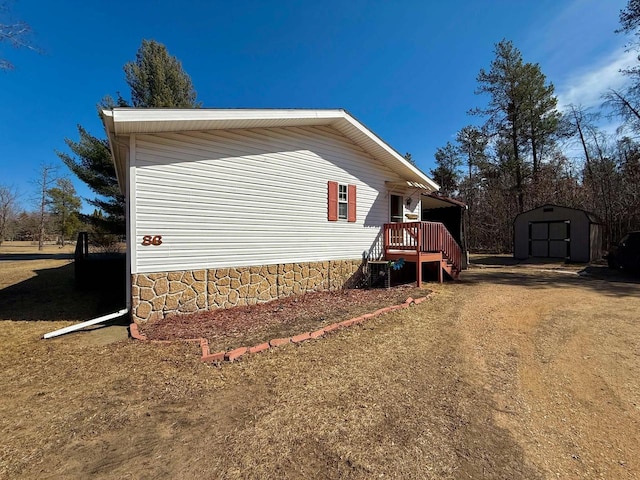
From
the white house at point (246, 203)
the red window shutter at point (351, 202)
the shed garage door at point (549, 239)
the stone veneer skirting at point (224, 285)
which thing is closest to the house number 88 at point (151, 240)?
the white house at point (246, 203)

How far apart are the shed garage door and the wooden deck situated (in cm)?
966

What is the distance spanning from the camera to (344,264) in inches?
365

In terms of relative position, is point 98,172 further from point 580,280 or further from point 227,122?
point 580,280

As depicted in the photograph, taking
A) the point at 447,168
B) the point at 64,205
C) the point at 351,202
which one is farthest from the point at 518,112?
the point at 64,205

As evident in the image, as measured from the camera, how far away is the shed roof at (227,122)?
17.8 feet

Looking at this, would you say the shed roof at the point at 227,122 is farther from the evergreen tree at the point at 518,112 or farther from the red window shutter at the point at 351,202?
the evergreen tree at the point at 518,112

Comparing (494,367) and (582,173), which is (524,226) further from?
(494,367)

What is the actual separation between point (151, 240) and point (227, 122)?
2.88 metres

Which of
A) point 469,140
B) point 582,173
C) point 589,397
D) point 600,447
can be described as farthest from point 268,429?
point 469,140

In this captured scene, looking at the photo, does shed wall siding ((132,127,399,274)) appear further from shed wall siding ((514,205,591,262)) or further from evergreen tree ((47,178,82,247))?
evergreen tree ((47,178,82,247))

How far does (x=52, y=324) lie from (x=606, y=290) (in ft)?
44.3

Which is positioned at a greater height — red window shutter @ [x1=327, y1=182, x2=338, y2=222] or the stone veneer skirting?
red window shutter @ [x1=327, y1=182, x2=338, y2=222]

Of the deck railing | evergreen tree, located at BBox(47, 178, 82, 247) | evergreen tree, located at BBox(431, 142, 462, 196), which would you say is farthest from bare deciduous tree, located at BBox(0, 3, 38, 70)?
evergreen tree, located at BBox(47, 178, 82, 247)

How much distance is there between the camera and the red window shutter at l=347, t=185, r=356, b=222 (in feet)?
30.6
